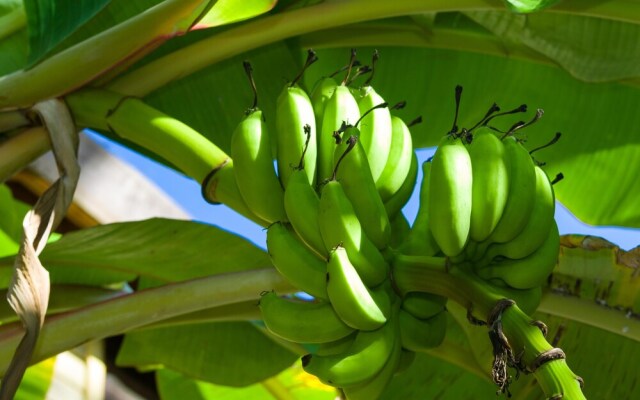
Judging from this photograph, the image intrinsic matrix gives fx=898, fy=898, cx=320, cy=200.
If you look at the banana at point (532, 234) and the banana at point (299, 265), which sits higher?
the banana at point (532, 234)

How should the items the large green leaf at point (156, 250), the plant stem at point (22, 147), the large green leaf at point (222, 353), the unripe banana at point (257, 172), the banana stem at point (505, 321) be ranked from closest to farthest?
the banana stem at point (505, 321)
the unripe banana at point (257, 172)
the plant stem at point (22, 147)
the large green leaf at point (156, 250)
the large green leaf at point (222, 353)

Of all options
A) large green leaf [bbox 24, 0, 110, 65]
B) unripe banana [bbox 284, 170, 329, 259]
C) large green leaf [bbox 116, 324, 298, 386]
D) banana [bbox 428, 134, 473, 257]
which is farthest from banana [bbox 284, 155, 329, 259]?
large green leaf [bbox 116, 324, 298, 386]

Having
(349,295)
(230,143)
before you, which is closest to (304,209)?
(349,295)

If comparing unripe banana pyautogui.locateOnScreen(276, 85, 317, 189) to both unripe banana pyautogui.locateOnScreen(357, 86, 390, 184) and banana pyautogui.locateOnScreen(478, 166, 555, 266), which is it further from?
banana pyautogui.locateOnScreen(478, 166, 555, 266)

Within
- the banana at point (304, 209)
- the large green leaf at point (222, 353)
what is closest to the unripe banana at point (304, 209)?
the banana at point (304, 209)

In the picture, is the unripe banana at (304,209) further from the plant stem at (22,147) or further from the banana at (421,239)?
the plant stem at (22,147)

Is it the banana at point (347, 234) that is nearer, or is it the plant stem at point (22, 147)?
the banana at point (347, 234)

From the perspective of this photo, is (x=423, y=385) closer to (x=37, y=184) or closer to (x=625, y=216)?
(x=625, y=216)

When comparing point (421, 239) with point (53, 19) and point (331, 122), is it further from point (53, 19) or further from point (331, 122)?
point (53, 19)
